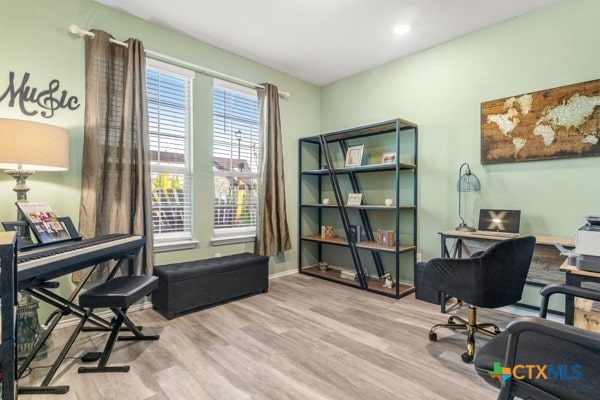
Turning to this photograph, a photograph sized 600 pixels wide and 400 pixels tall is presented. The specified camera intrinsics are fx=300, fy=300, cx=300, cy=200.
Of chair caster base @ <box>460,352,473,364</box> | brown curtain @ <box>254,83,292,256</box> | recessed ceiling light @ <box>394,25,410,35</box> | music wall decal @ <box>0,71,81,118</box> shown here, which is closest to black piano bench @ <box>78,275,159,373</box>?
music wall decal @ <box>0,71,81,118</box>

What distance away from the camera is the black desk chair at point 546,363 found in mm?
908

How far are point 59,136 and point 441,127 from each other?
3.49 m

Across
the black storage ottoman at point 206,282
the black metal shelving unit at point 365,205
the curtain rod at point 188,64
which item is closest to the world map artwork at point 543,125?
the black metal shelving unit at point 365,205

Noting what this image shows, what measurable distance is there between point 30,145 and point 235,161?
79.5 inches

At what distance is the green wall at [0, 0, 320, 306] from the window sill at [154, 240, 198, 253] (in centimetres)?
6

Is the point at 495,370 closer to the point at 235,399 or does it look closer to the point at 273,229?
the point at 235,399

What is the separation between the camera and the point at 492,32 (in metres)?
2.95

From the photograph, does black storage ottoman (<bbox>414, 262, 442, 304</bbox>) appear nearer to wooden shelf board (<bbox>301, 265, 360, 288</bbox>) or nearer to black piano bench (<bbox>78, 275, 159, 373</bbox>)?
wooden shelf board (<bbox>301, 265, 360, 288</bbox>)

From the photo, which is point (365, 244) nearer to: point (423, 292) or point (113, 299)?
point (423, 292)

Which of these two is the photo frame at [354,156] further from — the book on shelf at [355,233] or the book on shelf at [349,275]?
the book on shelf at [349,275]

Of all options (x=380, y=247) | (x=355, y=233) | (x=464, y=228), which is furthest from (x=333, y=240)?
(x=464, y=228)

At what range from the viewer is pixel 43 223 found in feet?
6.81

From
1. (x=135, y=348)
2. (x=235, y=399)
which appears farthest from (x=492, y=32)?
(x=135, y=348)

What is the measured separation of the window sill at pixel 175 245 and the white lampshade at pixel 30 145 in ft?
3.86
